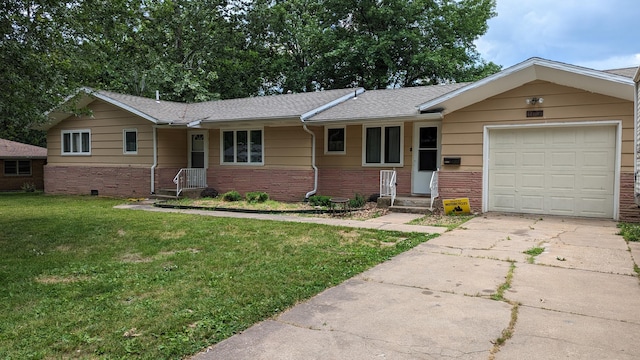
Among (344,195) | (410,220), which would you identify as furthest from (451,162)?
(344,195)

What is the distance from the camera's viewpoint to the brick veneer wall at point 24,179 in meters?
21.2

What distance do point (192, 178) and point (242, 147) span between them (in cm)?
238

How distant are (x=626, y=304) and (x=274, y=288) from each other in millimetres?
3501

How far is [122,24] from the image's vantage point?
A: 1034 cm

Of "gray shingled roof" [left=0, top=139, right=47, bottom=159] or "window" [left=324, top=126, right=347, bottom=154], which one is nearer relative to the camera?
"window" [left=324, top=126, right=347, bottom=154]

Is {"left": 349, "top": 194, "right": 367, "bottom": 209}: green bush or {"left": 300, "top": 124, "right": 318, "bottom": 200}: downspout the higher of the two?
{"left": 300, "top": 124, "right": 318, "bottom": 200}: downspout

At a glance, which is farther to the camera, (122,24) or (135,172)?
(135,172)

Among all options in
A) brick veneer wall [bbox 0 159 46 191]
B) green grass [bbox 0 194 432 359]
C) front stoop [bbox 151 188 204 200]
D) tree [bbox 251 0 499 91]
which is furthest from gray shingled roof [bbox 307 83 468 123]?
brick veneer wall [bbox 0 159 46 191]

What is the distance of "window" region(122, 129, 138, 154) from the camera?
16453mm

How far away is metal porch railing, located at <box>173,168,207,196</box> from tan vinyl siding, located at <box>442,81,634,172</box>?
9.03m

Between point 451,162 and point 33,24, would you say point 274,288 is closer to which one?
point 33,24

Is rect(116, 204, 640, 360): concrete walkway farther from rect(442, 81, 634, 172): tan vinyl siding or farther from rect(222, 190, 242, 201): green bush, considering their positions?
rect(222, 190, 242, 201): green bush

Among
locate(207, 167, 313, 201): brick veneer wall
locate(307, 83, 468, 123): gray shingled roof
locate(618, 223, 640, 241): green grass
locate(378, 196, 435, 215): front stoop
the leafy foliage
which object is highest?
Answer: the leafy foliage

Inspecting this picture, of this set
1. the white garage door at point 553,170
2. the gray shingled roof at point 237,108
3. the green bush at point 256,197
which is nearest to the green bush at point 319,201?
the green bush at point 256,197
